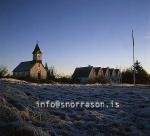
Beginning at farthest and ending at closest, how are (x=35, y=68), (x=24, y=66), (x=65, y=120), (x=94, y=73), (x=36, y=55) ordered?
(x=94, y=73) → (x=24, y=66) → (x=36, y=55) → (x=35, y=68) → (x=65, y=120)

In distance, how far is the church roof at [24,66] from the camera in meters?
80.8

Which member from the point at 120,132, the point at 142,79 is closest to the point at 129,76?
the point at 142,79

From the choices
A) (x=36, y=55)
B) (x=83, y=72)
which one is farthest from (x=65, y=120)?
(x=83, y=72)

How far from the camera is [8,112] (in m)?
10.8

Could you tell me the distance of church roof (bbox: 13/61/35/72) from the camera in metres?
80.8

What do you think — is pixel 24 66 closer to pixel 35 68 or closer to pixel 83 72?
pixel 35 68

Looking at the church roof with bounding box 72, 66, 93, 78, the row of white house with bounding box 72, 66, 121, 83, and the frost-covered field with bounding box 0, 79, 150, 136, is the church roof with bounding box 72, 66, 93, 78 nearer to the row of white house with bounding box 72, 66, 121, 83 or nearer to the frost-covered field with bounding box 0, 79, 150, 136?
the row of white house with bounding box 72, 66, 121, 83

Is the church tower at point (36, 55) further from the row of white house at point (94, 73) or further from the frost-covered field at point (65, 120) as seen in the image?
the frost-covered field at point (65, 120)

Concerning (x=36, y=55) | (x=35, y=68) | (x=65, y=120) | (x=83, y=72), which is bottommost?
(x=65, y=120)

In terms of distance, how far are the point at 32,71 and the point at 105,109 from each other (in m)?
64.8

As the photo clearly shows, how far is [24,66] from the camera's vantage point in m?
83.8

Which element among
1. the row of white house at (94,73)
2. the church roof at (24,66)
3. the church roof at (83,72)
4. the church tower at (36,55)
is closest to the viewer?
the church roof at (24,66)

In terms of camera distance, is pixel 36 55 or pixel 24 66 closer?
→ pixel 36 55

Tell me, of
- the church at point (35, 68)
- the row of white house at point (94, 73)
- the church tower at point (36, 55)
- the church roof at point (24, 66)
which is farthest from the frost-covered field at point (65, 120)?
the church tower at point (36, 55)
